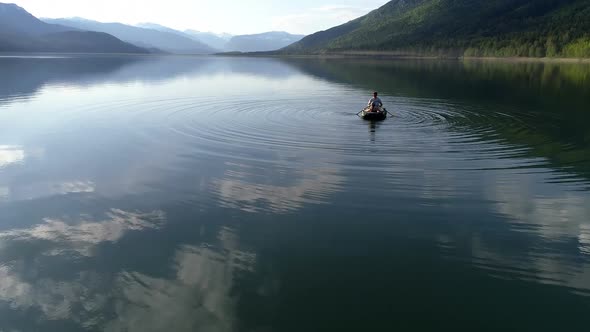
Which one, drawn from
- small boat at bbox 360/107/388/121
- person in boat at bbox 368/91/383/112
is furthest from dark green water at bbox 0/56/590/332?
person in boat at bbox 368/91/383/112

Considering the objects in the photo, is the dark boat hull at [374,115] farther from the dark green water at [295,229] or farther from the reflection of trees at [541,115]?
the reflection of trees at [541,115]

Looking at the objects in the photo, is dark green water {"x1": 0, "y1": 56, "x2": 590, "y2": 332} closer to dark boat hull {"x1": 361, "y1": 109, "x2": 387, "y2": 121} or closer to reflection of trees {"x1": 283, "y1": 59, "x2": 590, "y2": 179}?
reflection of trees {"x1": 283, "y1": 59, "x2": 590, "y2": 179}

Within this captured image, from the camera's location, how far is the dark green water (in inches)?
444

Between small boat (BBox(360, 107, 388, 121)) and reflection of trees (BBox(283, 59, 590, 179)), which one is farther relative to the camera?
small boat (BBox(360, 107, 388, 121))

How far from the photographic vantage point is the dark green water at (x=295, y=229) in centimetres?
1129

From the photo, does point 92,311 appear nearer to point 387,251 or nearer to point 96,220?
point 96,220

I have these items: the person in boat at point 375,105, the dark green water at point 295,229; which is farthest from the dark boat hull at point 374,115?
the dark green water at point 295,229

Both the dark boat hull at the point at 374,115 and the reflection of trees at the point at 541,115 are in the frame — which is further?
the dark boat hull at the point at 374,115

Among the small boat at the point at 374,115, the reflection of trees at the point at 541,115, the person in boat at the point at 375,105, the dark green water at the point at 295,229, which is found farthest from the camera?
the person in boat at the point at 375,105

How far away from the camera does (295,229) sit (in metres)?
16.0

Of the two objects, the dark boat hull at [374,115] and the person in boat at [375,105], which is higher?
the person in boat at [375,105]

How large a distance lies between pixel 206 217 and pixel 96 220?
13.8 feet

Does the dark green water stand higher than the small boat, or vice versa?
the small boat

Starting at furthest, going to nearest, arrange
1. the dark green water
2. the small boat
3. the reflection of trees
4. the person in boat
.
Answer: the person in boat → the small boat → the reflection of trees → the dark green water
